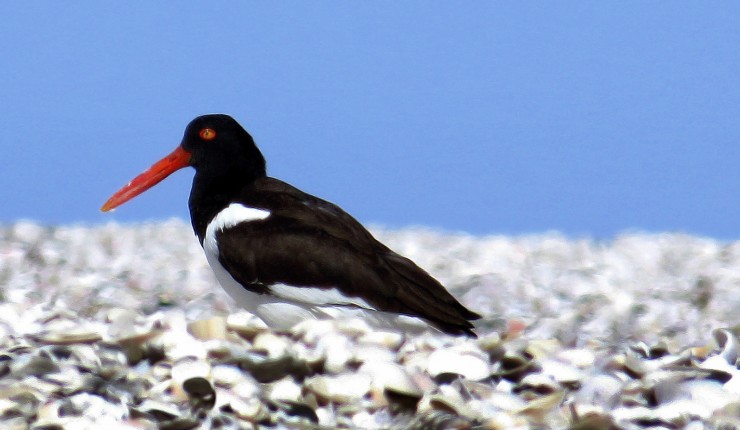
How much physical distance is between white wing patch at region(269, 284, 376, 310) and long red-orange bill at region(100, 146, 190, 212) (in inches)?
69.9

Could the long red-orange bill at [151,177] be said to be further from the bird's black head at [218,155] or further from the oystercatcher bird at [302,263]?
the oystercatcher bird at [302,263]

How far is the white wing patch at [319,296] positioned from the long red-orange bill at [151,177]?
177cm

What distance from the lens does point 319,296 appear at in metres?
6.91

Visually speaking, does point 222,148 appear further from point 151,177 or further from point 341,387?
point 341,387

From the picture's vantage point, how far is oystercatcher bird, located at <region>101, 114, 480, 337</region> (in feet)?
22.5

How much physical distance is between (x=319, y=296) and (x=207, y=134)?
180cm

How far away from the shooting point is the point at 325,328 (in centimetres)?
594

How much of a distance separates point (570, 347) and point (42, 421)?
2.82 metres

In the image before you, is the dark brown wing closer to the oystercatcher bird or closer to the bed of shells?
the oystercatcher bird

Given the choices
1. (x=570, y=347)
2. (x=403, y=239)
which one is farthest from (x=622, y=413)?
(x=403, y=239)

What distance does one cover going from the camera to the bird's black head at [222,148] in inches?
311

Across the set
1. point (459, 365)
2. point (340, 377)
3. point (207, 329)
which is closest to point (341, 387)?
point (340, 377)

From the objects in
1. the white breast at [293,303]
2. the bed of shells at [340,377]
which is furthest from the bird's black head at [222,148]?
the bed of shells at [340,377]

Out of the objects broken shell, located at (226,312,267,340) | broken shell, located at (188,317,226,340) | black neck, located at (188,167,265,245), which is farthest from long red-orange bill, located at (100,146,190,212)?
broken shell, located at (188,317,226,340)
